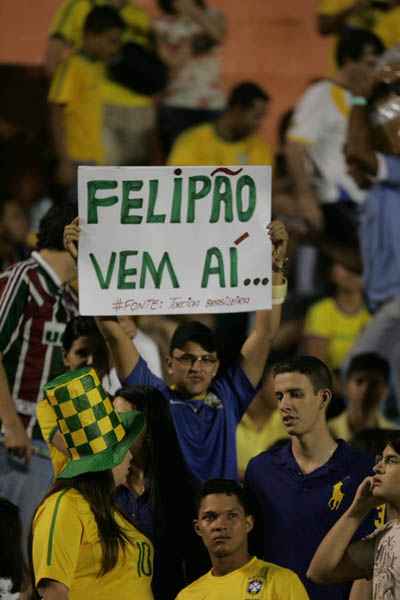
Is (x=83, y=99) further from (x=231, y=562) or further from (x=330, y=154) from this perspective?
(x=231, y=562)

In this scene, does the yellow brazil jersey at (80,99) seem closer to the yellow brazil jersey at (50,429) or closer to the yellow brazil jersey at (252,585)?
the yellow brazil jersey at (50,429)

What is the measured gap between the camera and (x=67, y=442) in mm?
5996

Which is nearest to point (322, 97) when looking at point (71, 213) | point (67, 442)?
point (71, 213)

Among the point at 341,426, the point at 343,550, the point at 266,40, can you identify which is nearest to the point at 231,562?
the point at 343,550

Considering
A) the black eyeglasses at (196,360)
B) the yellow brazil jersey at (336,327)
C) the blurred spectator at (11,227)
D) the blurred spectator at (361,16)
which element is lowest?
the black eyeglasses at (196,360)

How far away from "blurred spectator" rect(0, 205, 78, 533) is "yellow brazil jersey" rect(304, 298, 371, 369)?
3545 millimetres

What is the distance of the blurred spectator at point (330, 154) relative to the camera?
433 inches

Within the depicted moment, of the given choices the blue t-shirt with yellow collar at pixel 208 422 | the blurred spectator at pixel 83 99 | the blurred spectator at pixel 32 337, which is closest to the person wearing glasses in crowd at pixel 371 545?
the blue t-shirt with yellow collar at pixel 208 422

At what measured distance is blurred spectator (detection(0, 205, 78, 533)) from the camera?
723 centimetres

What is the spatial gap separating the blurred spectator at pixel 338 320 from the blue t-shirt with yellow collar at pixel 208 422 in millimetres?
3711

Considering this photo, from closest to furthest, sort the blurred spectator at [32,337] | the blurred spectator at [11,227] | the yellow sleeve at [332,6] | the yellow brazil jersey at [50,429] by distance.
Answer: the yellow brazil jersey at [50,429], the blurred spectator at [32,337], the blurred spectator at [11,227], the yellow sleeve at [332,6]

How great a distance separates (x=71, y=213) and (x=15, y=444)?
3.16 feet

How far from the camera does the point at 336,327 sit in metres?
10.7

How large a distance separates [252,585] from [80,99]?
18.8 feet
